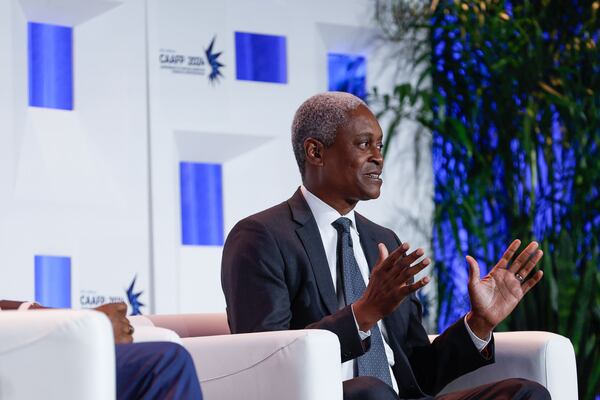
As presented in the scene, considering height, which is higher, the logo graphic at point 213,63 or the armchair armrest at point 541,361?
the logo graphic at point 213,63

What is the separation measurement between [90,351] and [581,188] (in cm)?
317

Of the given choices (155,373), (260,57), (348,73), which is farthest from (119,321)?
(348,73)

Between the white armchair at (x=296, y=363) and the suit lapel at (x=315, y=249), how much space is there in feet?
1.05

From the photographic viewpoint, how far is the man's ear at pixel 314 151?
2832 mm

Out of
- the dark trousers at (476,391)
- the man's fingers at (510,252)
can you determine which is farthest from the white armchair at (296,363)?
the man's fingers at (510,252)

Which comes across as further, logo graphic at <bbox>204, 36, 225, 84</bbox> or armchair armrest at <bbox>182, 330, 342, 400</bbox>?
logo graphic at <bbox>204, 36, 225, 84</bbox>

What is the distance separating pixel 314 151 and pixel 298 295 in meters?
0.41

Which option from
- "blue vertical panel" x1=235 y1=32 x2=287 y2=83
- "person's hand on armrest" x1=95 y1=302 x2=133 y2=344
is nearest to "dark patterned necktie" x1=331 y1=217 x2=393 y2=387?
"person's hand on armrest" x1=95 y1=302 x2=133 y2=344

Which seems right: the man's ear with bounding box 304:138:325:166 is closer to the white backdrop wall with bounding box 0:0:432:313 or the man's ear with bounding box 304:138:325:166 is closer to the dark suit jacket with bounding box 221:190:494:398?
the dark suit jacket with bounding box 221:190:494:398

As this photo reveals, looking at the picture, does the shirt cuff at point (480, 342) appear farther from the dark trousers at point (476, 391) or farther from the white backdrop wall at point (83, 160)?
the white backdrop wall at point (83, 160)

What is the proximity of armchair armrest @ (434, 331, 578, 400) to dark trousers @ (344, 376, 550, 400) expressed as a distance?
15cm

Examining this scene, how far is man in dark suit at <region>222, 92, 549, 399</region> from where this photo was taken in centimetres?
254

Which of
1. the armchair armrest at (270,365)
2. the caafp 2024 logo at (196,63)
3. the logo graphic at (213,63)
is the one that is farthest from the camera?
the logo graphic at (213,63)

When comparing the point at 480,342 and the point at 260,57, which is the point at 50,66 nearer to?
the point at 260,57
